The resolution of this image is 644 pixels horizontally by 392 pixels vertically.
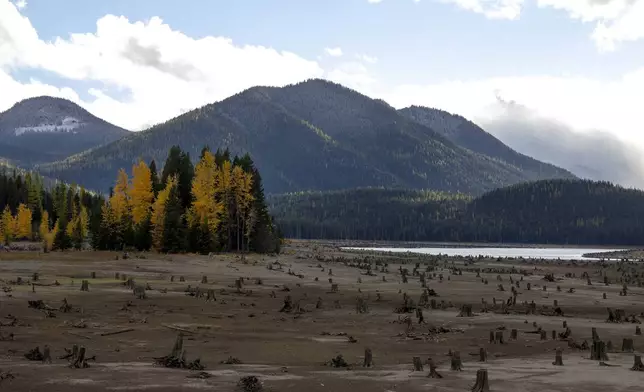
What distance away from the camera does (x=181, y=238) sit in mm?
81625

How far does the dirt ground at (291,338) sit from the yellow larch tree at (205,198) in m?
38.5

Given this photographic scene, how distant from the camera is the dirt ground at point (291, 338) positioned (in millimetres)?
16094

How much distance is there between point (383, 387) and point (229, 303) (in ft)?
65.1

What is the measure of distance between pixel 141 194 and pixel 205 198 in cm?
1302

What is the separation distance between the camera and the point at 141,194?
9350cm

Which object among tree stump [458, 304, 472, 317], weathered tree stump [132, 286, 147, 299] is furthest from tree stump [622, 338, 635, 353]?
weathered tree stump [132, 286, 147, 299]

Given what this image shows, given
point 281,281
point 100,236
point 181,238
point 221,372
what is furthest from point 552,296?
point 100,236

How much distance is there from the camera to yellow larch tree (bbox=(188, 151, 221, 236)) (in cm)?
8575

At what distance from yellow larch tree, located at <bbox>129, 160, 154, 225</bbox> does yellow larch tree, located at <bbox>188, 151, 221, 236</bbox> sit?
7.10 meters

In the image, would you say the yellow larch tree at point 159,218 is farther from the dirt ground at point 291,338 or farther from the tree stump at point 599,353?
the tree stump at point 599,353

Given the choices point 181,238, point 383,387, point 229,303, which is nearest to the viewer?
point 383,387

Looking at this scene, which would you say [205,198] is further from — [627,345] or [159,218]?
[627,345]

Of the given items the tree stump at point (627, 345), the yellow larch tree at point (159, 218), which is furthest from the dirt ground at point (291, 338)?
the yellow larch tree at point (159, 218)

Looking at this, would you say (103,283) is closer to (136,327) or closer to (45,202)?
(136,327)
